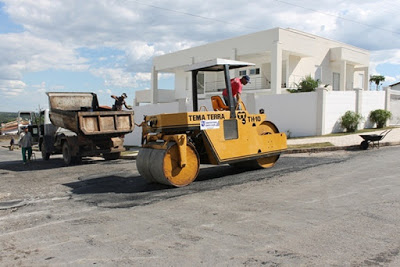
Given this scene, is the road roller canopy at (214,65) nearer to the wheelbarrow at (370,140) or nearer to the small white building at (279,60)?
the wheelbarrow at (370,140)

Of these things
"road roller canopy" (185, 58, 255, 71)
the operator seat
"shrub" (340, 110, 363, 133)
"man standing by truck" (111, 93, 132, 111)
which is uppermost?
"road roller canopy" (185, 58, 255, 71)

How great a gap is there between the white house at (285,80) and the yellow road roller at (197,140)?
9071mm

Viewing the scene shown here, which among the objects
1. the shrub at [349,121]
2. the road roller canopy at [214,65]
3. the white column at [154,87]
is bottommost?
the shrub at [349,121]

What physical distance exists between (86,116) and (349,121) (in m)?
12.5

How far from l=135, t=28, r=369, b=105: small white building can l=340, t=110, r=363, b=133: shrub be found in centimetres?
617

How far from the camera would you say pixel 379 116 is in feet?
66.3

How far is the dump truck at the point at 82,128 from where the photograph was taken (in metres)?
12.9

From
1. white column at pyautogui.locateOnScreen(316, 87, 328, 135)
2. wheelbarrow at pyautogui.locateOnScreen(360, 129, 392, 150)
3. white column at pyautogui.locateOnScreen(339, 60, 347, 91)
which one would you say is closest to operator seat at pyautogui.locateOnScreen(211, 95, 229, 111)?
wheelbarrow at pyautogui.locateOnScreen(360, 129, 392, 150)

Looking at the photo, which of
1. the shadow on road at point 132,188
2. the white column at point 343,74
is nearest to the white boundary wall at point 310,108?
the shadow on road at point 132,188

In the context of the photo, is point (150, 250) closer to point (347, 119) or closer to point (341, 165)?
point (341, 165)

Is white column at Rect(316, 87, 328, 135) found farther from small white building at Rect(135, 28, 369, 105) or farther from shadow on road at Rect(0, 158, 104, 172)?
shadow on road at Rect(0, 158, 104, 172)

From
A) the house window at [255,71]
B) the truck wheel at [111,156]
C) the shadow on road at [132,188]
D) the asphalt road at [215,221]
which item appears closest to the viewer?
the asphalt road at [215,221]

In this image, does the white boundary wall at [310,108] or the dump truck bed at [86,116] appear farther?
the white boundary wall at [310,108]

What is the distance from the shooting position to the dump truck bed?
41.6 ft
